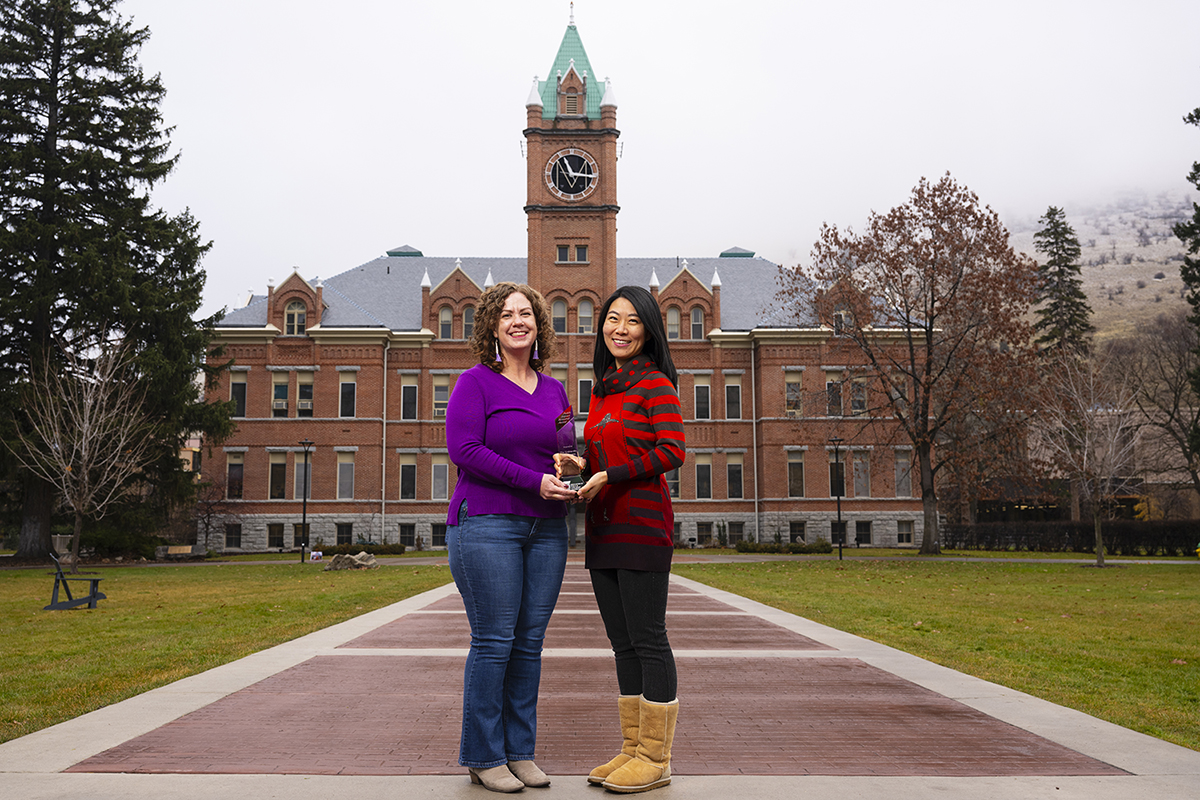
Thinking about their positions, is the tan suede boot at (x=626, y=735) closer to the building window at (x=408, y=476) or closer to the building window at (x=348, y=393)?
the building window at (x=408, y=476)

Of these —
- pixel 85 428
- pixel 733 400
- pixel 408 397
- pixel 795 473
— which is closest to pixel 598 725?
pixel 85 428

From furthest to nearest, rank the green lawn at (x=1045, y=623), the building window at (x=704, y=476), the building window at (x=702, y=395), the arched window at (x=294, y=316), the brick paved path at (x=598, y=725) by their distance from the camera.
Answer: the building window at (x=702, y=395), the building window at (x=704, y=476), the arched window at (x=294, y=316), the green lawn at (x=1045, y=623), the brick paved path at (x=598, y=725)

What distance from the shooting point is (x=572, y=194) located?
48219 mm

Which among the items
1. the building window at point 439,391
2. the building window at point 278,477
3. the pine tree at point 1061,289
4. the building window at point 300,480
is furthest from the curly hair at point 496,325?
the pine tree at point 1061,289

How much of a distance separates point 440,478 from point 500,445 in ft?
144

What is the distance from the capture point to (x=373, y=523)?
4581 cm

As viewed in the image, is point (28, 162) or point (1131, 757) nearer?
point (1131, 757)

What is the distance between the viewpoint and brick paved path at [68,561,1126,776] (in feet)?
14.7

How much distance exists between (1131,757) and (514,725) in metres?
3.27

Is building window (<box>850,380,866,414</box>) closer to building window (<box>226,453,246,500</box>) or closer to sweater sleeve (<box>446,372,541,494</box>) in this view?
building window (<box>226,453,246,500</box>)

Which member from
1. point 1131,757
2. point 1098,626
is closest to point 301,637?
point 1131,757

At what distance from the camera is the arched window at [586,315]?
4777 centimetres

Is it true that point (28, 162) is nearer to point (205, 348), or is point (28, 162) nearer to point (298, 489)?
point (205, 348)

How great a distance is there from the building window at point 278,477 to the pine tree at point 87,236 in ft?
38.5
